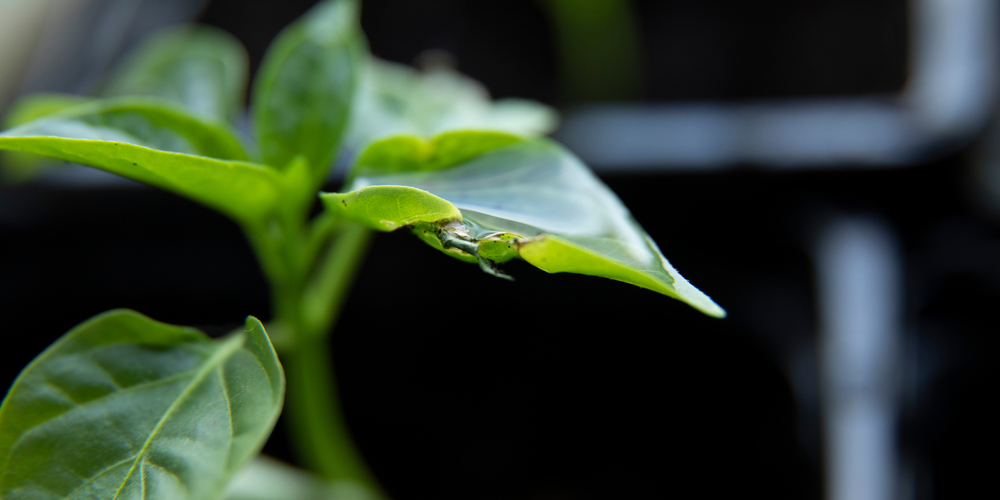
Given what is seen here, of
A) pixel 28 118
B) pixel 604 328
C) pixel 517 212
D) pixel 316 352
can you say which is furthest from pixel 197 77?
pixel 604 328

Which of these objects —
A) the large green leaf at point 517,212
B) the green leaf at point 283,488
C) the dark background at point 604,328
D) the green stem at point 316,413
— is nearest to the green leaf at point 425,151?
the large green leaf at point 517,212

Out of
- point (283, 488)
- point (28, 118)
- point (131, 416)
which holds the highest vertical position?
point (28, 118)

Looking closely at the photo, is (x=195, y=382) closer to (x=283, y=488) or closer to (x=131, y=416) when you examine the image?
(x=131, y=416)

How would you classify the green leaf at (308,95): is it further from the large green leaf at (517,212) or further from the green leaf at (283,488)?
the green leaf at (283,488)

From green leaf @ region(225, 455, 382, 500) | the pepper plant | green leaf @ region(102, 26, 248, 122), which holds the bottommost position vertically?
green leaf @ region(225, 455, 382, 500)

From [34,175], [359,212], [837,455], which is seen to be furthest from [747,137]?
[34,175]

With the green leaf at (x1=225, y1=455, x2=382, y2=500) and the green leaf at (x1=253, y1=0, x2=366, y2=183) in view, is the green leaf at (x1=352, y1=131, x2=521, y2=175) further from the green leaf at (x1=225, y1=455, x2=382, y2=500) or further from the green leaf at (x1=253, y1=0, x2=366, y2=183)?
the green leaf at (x1=225, y1=455, x2=382, y2=500)

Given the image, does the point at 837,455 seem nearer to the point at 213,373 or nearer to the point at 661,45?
the point at 213,373

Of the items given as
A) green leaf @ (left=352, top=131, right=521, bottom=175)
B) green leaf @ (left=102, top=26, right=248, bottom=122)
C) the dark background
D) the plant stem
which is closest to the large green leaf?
green leaf @ (left=352, top=131, right=521, bottom=175)
